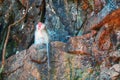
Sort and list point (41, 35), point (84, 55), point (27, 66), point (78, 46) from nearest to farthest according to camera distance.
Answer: point (27, 66)
point (84, 55)
point (78, 46)
point (41, 35)

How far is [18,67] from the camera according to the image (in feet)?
32.2

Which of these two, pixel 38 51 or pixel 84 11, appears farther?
pixel 84 11

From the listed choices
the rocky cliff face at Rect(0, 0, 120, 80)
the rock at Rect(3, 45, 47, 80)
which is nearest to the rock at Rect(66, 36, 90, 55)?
the rocky cliff face at Rect(0, 0, 120, 80)

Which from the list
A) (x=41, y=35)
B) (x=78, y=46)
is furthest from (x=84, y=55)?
(x=41, y=35)

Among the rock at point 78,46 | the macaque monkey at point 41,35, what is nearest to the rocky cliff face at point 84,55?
the rock at point 78,46

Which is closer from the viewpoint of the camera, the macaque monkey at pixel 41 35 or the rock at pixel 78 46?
the rock at pixel 78 46

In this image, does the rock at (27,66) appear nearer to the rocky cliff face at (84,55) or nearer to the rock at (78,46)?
the rocky cliff face at (84,55)

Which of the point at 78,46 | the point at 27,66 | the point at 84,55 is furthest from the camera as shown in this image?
the point at 78,46

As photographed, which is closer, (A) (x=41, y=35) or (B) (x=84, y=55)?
(B) (x=84, y=55)

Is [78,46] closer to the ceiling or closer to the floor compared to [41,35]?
closer to the floor

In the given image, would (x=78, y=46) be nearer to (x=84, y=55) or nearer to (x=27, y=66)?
(x=84, y=55)

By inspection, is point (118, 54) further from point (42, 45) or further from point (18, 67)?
point (18, 67)

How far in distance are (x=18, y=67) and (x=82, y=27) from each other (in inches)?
100

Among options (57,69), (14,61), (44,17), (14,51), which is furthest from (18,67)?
(44,17)
